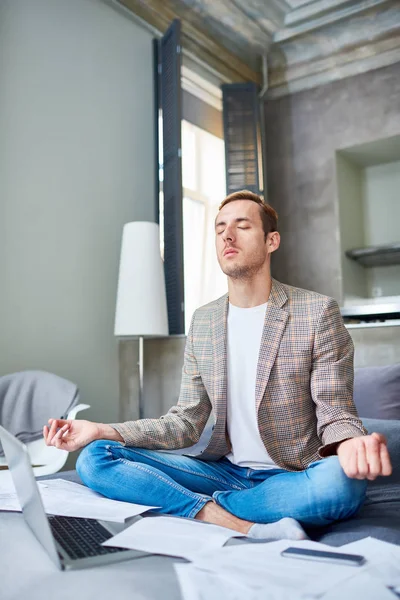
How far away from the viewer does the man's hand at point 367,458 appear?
1.05 meters

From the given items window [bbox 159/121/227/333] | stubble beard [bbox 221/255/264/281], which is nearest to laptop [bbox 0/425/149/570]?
stubble beard [bbox 221/255/264/281]

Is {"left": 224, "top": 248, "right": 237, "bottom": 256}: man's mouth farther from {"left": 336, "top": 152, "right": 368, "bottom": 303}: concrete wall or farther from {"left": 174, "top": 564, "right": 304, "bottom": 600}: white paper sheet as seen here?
{"left": 336, "top": 152, "right": 368, "bottom": 303}: concrete wall

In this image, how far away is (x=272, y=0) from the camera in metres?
4.09

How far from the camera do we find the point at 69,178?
331 centimetres

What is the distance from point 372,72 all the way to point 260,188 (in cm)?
132

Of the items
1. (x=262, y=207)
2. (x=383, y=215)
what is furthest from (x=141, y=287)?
(x=383, y=215)

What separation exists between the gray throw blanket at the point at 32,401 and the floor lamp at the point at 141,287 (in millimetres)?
552

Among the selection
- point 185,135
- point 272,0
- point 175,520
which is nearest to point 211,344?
point 175,520

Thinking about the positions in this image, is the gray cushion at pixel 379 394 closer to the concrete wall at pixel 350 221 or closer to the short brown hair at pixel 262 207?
the short brown hair at pixel 262 207

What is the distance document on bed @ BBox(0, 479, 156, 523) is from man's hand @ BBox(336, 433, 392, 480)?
467 mm

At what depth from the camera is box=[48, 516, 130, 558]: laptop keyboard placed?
94 centimetres

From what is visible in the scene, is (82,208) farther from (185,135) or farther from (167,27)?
(167,27)

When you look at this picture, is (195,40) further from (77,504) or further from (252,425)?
(77,504)

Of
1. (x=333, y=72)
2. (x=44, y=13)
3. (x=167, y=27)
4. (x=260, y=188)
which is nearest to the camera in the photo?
(x=44, y=13)
